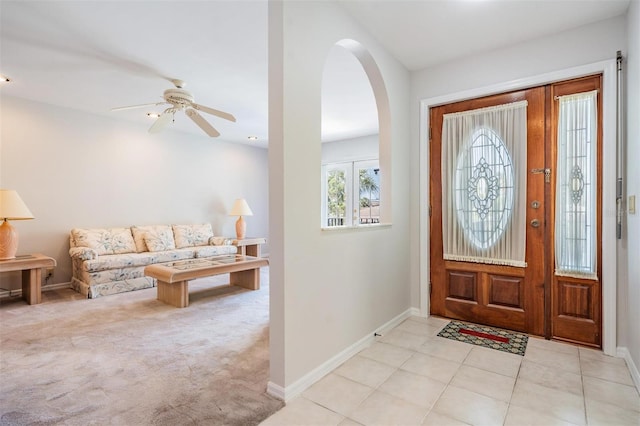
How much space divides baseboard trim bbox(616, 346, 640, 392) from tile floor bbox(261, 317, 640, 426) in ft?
0.13

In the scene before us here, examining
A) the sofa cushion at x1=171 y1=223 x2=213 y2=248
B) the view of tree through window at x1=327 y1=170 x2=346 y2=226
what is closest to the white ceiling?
the sofa cushion at x1=171 y1=223 x2=213 y2=248

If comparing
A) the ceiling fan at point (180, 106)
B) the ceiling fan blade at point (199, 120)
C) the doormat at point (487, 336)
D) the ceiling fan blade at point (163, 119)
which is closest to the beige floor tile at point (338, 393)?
the doormat at point (487, 336)

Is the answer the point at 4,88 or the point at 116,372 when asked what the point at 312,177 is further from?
the point at 4,88

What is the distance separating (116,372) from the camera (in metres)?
2.14

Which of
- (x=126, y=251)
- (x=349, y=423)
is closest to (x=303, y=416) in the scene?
(x=349, y=423)

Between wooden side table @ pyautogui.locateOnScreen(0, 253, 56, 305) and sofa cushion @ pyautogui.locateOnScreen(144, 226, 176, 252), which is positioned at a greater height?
sofa cushion @ pyautogui.locateOnScreen(144, 226, 176, 252)

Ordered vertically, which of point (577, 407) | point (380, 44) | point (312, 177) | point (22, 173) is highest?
point (380, 44)

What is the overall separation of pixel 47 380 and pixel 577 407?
318cm

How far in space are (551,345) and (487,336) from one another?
1.52 ft

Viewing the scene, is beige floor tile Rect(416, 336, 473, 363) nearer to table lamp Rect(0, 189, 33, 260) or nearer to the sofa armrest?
the sofa armrest

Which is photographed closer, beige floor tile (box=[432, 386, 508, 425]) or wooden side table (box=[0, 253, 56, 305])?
beige floor tile (box=[432, 386, 508, 425])

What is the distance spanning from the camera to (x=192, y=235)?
19.0 ft

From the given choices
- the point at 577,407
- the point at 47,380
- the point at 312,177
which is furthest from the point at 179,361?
the point at 577,407

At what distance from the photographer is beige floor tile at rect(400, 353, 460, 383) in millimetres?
2098
